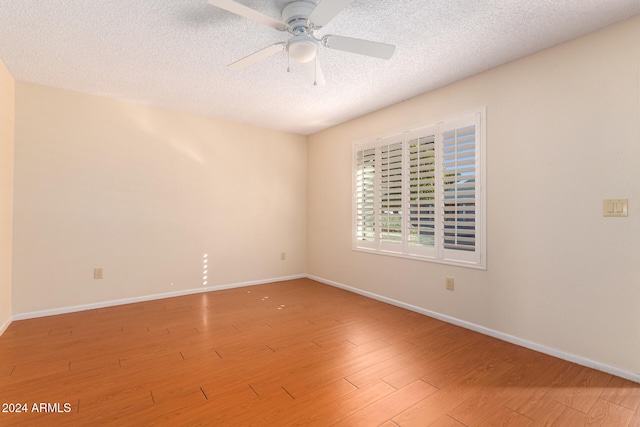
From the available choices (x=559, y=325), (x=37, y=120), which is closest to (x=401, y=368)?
(x=559, y=325)

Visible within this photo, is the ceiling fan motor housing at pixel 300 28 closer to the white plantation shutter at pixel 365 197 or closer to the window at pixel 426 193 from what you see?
the window at pixel 426 193

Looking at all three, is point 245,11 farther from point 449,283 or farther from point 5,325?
point 5,325

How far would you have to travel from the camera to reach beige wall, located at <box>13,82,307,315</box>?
10.4ft

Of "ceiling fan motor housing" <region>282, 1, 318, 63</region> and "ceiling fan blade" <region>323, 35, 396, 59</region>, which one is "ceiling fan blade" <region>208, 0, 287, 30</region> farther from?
"ceiling fan blade" <region>323, 35, 396, 59</region>

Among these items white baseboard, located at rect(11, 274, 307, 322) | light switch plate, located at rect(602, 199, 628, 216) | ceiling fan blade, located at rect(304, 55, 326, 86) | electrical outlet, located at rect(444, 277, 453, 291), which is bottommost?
white baseboard, located at rect(11, 274, 307, 322)

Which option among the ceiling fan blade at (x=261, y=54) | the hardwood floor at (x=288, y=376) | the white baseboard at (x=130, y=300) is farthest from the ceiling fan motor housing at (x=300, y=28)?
the white baseboard at (x=130, y=300)

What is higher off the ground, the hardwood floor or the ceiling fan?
the ceiling fan

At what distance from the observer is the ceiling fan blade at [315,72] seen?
2.28m

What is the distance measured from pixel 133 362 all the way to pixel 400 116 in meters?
3.46

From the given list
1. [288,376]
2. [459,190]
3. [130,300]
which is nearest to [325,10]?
[459,190]

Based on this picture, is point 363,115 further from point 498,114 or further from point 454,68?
point 498,114

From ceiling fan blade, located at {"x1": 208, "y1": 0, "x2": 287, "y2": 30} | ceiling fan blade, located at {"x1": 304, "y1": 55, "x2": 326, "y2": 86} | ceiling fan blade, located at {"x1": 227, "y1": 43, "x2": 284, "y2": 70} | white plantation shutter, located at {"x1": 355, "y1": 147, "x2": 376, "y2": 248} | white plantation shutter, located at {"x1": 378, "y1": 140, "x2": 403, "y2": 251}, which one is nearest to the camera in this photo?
ceiling fan blade, located at {"x1": 208, "y1": 0, "x2": 287, "y2": 30}

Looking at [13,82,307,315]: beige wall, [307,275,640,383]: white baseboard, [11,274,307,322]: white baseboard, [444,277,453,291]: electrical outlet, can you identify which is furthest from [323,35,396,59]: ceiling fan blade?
[11,274,307,322]: white baseboard

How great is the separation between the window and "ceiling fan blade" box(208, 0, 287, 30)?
6.45ft
